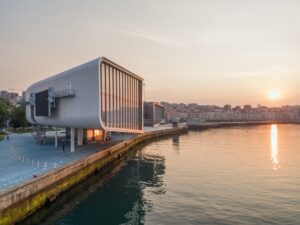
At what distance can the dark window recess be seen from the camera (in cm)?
6297

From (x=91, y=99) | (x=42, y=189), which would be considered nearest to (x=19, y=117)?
(x=91, y=99)

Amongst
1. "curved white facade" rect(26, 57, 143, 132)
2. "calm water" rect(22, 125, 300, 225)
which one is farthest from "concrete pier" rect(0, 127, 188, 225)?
"curved white facade" rect(26, 57, 143, 132)

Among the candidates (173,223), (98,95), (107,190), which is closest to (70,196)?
(107,190)

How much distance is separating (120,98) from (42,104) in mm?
17398

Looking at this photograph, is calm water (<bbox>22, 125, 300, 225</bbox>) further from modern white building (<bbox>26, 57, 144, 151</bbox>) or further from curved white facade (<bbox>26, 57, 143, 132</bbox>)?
curved white facade (<bbox>26, 57, 143, 132</bbox>)

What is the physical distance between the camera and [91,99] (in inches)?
1961

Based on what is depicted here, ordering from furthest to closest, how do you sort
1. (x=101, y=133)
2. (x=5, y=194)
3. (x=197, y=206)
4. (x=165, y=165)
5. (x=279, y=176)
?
1. (x=101, y=133)
2. (x=165, y=165)
3. (x=279, y=176)
4. (x=197, y=206)
5. (x=5, y=194)

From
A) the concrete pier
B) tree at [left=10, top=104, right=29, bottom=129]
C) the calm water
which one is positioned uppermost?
tree at [left=10, top=104, right=29, bottom=129]

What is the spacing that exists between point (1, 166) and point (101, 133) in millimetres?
41867

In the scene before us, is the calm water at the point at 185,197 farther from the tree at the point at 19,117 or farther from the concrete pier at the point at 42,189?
the tree at the point at 19,117

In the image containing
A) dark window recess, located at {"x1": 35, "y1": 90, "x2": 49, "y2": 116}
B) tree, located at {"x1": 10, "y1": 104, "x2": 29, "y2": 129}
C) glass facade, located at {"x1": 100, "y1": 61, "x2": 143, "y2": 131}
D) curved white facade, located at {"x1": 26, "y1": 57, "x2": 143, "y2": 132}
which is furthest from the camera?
tree, located at {"x1": 10, "y1": 104, "x2": 29, "y2": 129}

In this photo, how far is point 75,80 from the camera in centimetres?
5450

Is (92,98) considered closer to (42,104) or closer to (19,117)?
(42,104)

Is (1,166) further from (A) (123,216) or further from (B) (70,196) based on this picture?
(A) (123,216)
